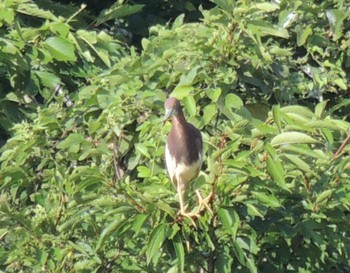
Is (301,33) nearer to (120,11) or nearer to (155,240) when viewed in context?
(120,11)

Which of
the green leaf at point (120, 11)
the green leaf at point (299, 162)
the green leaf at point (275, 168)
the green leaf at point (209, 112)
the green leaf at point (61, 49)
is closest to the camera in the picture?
the green leaf at point (275, 168)

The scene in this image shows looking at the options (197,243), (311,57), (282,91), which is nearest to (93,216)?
(197,243)

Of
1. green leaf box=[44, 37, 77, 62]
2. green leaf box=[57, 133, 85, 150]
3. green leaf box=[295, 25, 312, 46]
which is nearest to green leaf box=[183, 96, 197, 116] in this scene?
green leaf box=[57, 133, 85, 150]

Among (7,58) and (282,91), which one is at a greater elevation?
(7,58)

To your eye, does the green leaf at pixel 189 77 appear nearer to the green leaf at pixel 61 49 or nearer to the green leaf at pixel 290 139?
the green leaf at pixel 61 49

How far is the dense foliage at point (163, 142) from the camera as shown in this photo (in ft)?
8.64

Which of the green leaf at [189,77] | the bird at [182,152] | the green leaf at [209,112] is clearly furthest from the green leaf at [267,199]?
the green leaf at [189,77]

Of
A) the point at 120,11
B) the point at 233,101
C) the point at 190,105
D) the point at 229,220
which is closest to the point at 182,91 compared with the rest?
the point at 190,105

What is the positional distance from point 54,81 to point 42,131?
0.36m

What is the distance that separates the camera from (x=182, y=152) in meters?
2.80

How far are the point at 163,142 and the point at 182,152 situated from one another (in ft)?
1.13

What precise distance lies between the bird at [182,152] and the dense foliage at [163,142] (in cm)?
5

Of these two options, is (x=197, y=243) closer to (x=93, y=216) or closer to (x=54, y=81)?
(x=93, y=216)

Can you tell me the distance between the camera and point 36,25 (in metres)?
4.32
